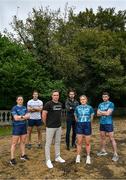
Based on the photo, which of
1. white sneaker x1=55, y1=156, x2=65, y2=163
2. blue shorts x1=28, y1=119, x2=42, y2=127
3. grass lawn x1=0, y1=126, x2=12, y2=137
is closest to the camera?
white sneaker x1=55, y1=156, x2=65, y2=163

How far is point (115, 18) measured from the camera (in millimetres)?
31922

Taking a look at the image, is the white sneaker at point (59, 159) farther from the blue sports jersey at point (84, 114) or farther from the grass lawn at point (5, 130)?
the grass lawn at point (5, 130)

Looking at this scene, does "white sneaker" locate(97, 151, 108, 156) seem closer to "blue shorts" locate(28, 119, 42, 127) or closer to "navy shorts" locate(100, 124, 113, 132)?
"navy shorts" locate(100, 124, 113, 132)

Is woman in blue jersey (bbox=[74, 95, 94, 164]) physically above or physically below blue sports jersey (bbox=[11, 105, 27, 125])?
below

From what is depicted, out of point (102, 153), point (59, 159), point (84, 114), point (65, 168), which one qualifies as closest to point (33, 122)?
point (59, 159)

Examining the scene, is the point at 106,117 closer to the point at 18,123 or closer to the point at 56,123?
the point at 56,123

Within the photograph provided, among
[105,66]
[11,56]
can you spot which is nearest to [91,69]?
[105,66]

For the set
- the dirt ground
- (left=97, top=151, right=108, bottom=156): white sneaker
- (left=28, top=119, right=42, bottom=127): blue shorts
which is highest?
(left=28, top=119, right=42, bottom=127): blue shorts

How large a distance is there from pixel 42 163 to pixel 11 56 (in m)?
11.6

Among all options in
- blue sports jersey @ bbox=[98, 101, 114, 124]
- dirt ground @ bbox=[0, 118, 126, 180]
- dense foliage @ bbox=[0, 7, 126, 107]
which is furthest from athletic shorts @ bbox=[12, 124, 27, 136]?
dense foliage @ bbox=[0, 7, 126, 107]

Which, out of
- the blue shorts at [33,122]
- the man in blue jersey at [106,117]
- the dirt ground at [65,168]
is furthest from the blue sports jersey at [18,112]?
the man in blue jersey at [106,117]

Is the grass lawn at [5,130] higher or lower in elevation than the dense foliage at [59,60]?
lower

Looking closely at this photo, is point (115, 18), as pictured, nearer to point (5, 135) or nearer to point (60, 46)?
point (60, 46)

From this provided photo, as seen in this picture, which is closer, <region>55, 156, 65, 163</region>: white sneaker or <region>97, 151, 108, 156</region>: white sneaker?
<region>55, 156, 65, 163</region>: white sneaker
